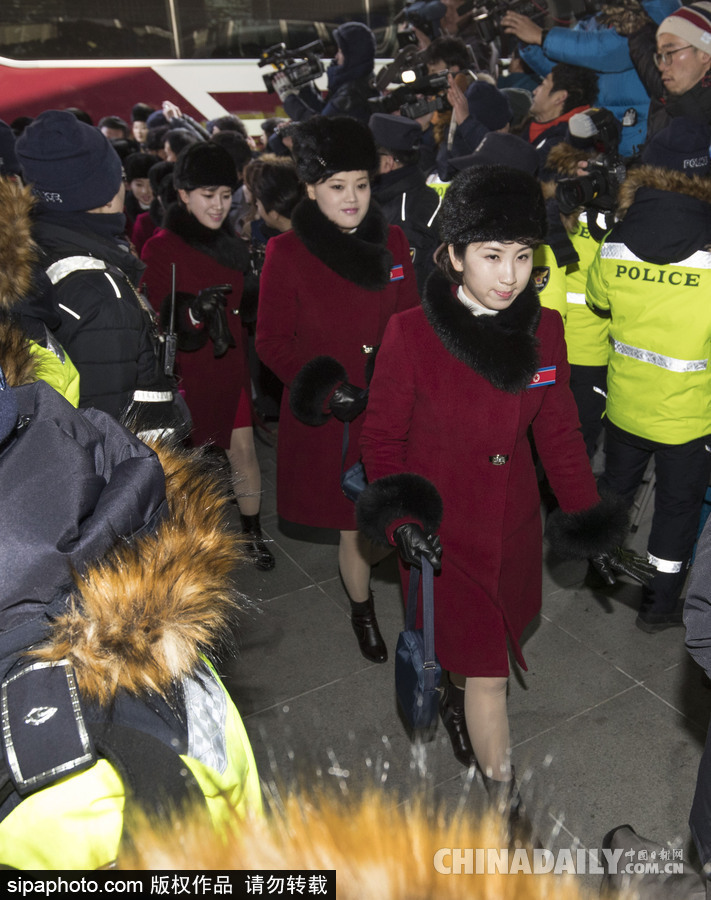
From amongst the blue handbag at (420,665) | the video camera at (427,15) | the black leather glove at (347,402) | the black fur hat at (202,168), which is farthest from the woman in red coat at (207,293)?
the video camera at (427,15)

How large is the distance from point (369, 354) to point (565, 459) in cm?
109

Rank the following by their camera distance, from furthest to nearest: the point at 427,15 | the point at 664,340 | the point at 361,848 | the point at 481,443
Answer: the point at 427,15 < the point at 664,340 < the point at 481,443 < the point at 361,848

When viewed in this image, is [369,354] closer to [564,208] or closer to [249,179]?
[564,208]

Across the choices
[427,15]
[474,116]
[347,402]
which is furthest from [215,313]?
[427,15]

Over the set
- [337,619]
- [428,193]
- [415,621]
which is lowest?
[337,619]

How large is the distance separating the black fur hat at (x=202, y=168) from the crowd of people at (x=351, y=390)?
0.01 metres

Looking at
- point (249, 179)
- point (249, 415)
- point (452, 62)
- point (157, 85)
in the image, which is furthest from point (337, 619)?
point (157, 85)

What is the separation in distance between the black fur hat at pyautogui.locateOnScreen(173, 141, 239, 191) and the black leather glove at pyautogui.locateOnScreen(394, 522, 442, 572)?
2353 mm

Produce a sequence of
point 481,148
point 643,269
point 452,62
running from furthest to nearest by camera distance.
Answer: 1. point 452,62
2. point 481,148
3. point 643,269

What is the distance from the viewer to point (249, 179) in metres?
4.78

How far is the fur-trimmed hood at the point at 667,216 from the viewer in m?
2.91

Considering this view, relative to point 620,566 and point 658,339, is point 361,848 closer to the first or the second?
point 620,566

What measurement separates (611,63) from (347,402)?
3510 mm

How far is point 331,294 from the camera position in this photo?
3141 mm
